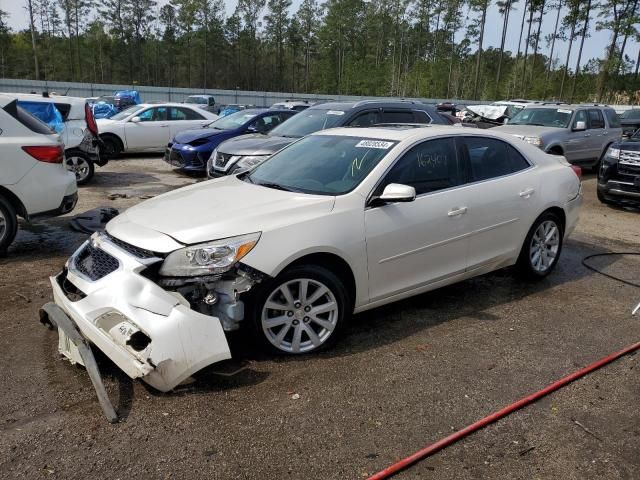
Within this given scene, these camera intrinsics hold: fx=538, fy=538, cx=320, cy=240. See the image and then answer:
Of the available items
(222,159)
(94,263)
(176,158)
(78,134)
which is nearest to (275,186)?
(94,263)

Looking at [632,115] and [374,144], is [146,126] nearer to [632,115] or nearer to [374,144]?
[374,144]

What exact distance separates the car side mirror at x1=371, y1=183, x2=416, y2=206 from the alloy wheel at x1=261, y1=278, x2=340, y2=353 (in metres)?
0.81

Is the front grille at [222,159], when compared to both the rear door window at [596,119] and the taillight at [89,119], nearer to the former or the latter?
the taillight at [89,119]

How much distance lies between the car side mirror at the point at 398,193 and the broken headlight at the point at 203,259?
3.73 feet

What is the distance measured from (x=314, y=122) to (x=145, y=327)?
6856 millimetres

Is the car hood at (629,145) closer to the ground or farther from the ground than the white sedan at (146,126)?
farther from the ground

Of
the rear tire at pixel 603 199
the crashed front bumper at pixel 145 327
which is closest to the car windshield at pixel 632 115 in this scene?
the rear tire at pixel 603 199

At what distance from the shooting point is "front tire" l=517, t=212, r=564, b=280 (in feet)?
17.4

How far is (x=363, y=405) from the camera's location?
3209 mm

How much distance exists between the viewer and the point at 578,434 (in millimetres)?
3008

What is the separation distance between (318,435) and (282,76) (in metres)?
Result: 77.8

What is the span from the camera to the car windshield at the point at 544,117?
12758 mm

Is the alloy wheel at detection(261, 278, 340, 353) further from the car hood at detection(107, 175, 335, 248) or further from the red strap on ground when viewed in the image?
the red strap on ground

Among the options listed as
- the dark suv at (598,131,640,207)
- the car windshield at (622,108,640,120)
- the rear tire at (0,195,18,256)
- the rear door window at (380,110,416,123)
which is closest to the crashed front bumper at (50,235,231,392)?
the rear tire at (0,195,18,256)
